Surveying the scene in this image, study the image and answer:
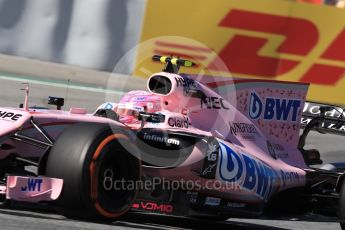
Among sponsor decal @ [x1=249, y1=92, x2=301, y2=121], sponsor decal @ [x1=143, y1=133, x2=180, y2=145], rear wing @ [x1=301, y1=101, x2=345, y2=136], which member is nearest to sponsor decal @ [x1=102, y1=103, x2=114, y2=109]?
sponsor decal @ [x1=143, y1=133, x2=180, y2=145]

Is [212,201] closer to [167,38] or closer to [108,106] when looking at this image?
[108,106]

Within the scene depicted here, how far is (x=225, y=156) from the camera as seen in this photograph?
7.64 m

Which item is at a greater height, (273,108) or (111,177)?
(273,108)

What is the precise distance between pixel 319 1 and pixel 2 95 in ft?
18.7

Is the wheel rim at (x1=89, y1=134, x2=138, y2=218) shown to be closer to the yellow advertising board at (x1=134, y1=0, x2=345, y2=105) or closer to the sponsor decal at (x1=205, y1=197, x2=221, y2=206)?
the sponsor decal at (x1=205, y1=197, x2=221, y2=206)

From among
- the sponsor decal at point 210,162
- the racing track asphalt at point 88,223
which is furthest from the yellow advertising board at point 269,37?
the sponsor decal at point 210,162

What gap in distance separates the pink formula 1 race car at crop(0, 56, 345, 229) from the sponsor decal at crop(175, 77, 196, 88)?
0.04 feet

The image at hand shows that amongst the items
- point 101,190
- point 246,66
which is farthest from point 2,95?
point 101,190

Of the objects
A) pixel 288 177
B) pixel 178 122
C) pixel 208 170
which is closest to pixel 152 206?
pixel 208 170

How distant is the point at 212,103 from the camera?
8.08 meters

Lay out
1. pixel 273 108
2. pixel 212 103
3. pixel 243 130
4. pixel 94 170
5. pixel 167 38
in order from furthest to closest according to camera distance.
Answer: pixel 167 38
pixel 273 108
pixel 243 130
pixel 212 103
pixel 94 170

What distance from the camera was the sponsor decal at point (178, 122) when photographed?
7.63 metres

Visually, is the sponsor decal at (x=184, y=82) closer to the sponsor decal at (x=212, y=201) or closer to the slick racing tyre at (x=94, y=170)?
the sponsor decal at (x=212, y=201)

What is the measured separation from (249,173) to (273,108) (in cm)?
114
